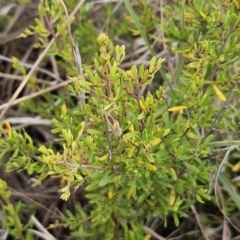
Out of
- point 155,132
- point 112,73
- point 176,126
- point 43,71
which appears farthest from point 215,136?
point 43,71

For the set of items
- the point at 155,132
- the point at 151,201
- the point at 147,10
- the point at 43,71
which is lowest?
the point at 151,201

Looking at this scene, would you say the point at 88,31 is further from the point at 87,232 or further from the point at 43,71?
the point at 87,232

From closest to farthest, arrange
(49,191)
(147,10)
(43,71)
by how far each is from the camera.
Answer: (147,10) < (49,191) < (43,71)

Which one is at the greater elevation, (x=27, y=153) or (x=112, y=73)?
(x=112, y=73)

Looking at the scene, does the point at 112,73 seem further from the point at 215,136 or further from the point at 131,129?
the point at 215,136

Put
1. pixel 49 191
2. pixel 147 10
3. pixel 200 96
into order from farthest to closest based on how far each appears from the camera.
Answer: pixel 49 191
pixel 147 10
pixel 200 96

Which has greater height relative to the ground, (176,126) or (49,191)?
(176,126)

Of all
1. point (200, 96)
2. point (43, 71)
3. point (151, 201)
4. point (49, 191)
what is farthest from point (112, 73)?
point (43, 71)

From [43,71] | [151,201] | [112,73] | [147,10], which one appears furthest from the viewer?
[43,71]

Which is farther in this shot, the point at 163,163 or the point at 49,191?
the point at 49,191
